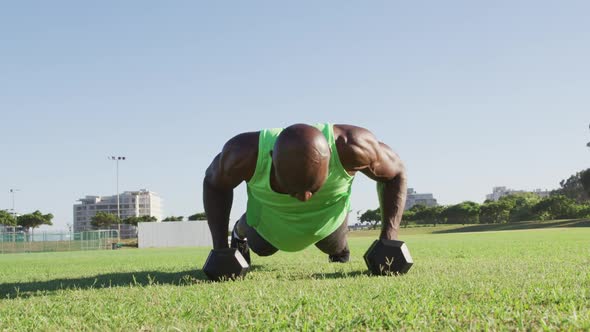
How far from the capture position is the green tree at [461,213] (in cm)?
8288

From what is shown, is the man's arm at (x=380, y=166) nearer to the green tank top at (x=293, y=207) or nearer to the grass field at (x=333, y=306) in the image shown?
the green tank top at (x=293, y=207)

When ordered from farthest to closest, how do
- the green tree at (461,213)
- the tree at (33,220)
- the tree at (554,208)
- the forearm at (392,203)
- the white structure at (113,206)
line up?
1. the white structure at (113,206)
2. the green tree at (461,213)
3. the tree at (33,220)
4. the tree at (554,208)
5. the forearm at (392,203)

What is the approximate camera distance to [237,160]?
4.41 meters

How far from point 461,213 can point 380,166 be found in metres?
83.8

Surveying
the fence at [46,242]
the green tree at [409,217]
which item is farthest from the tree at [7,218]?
the green tree at [409,217]

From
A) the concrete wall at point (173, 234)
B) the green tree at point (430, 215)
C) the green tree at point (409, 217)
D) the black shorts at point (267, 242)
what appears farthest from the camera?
the green tree at point (409, 217)

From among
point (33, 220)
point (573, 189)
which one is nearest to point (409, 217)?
point (573, 189)

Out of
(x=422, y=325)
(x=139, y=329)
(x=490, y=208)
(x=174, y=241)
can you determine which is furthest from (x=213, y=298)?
(x=490, y=208)

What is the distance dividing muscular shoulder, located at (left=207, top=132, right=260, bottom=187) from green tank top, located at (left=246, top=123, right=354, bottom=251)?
0.21ft

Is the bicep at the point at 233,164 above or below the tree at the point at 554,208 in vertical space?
above

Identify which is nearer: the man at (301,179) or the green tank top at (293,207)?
the man at (301,179)

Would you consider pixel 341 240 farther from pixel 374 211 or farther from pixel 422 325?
pixel 374 211

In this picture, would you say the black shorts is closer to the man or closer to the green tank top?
the green tank top

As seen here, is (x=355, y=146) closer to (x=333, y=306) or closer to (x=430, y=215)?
(x=333, y=306)
